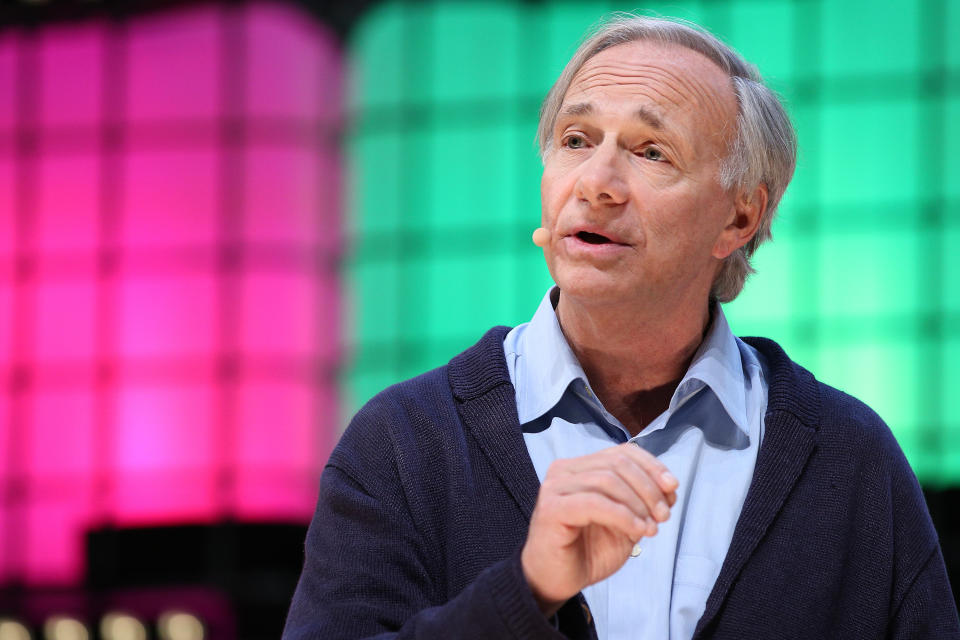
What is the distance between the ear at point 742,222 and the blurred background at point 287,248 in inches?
322

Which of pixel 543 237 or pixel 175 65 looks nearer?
pixel 543 237

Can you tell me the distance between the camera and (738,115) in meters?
1.98

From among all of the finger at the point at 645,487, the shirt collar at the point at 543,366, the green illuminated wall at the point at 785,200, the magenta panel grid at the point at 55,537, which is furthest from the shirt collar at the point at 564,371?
the magenta panel grid at the point at 55,537

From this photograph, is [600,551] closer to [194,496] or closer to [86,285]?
[194,496]

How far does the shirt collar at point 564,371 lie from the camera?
5.98 feet

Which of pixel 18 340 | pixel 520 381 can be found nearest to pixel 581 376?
pixel 520 381

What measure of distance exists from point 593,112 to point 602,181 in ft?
0.54

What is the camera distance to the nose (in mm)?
1779

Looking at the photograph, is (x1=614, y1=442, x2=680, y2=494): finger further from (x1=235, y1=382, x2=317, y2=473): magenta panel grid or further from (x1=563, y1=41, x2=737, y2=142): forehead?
(x1=235, y1=382, x2=317, y2=473): magenta panel grid

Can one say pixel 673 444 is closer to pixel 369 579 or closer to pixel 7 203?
pixel 369 579

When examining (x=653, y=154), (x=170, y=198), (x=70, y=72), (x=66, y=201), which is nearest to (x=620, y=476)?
(x=653, y=154)

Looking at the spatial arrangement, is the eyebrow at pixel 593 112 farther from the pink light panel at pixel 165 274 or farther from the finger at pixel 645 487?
the pink light panel at pixel 165 274

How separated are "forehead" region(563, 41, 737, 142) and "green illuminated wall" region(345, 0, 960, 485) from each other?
27.8ft

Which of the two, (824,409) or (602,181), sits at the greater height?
(602,181)
